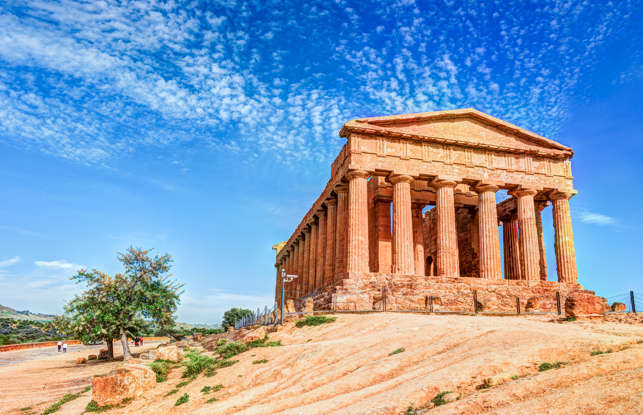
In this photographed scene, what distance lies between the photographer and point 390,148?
106 feet

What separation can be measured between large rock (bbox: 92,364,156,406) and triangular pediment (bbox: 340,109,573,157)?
18.8 m

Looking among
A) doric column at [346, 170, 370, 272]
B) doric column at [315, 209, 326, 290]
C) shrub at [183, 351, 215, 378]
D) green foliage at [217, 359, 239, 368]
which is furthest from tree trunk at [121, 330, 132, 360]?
doric column at [346, 170, 370, 272]

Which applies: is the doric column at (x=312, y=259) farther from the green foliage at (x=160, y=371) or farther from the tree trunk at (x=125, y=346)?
the green foliage at (x=160, y=371)

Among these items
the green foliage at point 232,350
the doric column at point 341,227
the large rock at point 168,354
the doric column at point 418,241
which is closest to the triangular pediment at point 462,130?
the doric column at point 341,227

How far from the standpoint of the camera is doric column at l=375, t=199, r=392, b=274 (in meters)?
37.6

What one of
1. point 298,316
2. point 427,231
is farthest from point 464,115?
point 298,316

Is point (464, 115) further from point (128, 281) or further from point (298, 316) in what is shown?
point (128, 281)

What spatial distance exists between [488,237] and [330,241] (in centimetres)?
1099

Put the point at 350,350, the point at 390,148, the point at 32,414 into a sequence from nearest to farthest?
the point at 350,350 < the point at 32,414 < the point at 390,148

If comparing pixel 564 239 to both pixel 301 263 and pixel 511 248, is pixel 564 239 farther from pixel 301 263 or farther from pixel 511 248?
pixel 301 263

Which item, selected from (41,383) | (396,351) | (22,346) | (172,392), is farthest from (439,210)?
(22,346)

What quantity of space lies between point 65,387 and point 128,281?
29.8 feet

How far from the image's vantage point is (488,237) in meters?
33.2

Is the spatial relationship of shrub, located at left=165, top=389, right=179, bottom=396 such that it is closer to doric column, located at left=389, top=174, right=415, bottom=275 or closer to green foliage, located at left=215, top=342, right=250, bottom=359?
green foliage, located at left=215, top=342, right=250, bottom=359
